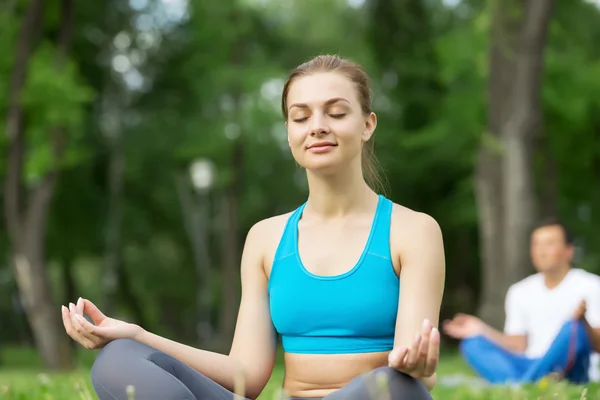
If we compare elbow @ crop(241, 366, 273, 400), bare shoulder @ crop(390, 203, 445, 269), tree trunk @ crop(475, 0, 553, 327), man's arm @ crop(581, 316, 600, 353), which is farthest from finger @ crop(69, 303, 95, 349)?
tree trunk @ crop(475, 0, 553, 327)

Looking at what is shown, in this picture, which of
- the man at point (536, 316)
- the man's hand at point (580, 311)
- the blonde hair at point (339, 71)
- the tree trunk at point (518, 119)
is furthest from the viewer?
the tree trunk at point (518, 119)

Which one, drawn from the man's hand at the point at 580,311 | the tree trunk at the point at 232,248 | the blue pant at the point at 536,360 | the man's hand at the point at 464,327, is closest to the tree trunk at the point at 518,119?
the blue pant at the point at 536,360

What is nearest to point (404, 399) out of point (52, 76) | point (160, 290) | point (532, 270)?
point (532, 270)

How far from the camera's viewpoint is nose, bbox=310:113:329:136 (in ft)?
10.3

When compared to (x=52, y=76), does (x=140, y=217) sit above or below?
below

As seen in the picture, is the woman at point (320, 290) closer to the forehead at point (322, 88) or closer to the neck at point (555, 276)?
the forehead at point (322, 88)

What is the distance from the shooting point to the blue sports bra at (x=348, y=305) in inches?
120

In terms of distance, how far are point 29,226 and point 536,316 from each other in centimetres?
1313

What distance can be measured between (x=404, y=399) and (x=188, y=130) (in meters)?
22.4

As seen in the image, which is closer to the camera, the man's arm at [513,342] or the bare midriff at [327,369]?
the bare midriff at [327,369]

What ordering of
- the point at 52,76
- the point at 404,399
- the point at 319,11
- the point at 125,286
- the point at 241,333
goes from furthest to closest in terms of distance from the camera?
1. the point at 125,286
2. the point at 319,11
3. the point at 52,76
4. the point at 241,333
5. the point at 404,399

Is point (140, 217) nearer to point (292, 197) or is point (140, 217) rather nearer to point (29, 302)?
point (292, 197)

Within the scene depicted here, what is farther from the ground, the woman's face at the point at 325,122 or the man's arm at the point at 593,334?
the woman's face at the point at 325,122

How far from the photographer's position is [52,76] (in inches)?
707
